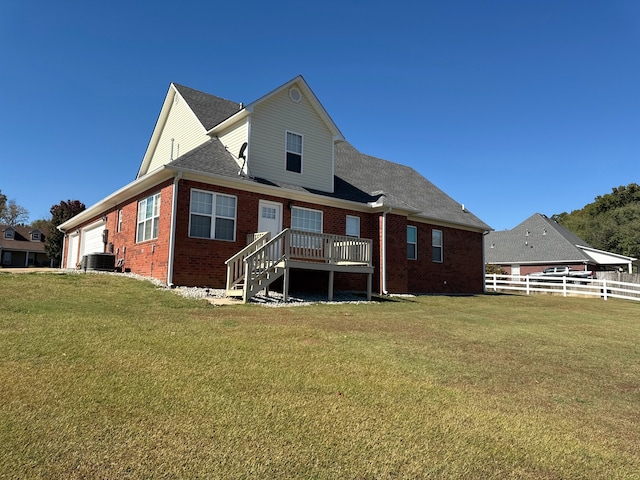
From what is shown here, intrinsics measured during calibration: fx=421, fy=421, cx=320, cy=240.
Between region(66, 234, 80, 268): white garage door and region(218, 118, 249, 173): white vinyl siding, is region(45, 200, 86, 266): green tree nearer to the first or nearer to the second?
region(66, 234, 80, 268): white garage door

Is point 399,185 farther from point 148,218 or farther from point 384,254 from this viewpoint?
point 148,218

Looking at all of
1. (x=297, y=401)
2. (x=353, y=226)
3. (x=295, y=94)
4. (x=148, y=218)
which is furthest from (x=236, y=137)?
(x=297, y=401)

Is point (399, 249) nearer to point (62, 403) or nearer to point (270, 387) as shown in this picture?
point (270, 387)

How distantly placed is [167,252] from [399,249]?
917cm

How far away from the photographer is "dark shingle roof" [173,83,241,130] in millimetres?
16906

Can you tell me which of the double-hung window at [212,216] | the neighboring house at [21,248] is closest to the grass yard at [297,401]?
the double-hung window at [212,216]

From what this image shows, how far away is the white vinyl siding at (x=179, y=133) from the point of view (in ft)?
55.4

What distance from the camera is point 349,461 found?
3.01 m

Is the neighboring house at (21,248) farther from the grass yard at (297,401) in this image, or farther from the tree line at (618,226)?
the tree line at (618,226)

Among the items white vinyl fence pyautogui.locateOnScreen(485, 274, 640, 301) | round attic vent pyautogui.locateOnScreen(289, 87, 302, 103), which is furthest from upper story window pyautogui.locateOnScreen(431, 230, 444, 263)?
round attic vent pyautogui.locateOnScreen(289, 87, 302, 103)

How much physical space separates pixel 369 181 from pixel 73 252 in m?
16.6

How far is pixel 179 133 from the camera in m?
17.8

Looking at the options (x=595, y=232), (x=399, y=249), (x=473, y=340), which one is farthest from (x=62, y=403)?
(x=595, y=232)

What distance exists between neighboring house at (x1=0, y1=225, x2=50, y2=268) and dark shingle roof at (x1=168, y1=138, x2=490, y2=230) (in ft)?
146
